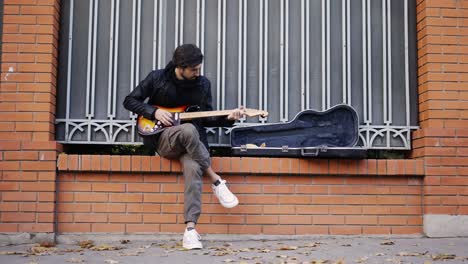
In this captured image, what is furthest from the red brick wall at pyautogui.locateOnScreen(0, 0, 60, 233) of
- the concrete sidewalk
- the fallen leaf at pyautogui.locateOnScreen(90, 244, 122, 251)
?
the fallen leaf at pyautogui.locateOnScreen(90, 244, 122, 251)

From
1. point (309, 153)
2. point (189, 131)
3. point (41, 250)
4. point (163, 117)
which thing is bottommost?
point (41, 250)

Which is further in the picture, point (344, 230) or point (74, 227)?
point (344, 230)

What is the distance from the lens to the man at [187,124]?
5.39 metres

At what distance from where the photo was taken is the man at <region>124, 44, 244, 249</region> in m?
5.39

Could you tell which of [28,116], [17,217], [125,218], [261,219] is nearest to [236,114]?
[261,219]

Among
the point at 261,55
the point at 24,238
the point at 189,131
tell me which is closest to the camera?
the point at 189,131

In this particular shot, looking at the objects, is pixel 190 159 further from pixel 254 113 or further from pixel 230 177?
pixel 254 113

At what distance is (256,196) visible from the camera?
231 inches

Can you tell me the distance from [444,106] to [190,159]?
2.29 m

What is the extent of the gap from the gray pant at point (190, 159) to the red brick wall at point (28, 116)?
104 centimetres

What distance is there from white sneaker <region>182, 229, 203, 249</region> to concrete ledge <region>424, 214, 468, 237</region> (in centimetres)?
201

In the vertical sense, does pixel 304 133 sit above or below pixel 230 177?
above

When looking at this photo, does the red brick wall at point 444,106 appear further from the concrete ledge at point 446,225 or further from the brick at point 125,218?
the brick at point 125,218

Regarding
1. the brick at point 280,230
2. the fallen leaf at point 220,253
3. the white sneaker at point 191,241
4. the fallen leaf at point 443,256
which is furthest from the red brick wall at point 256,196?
the fallen leaf at point 443,256
